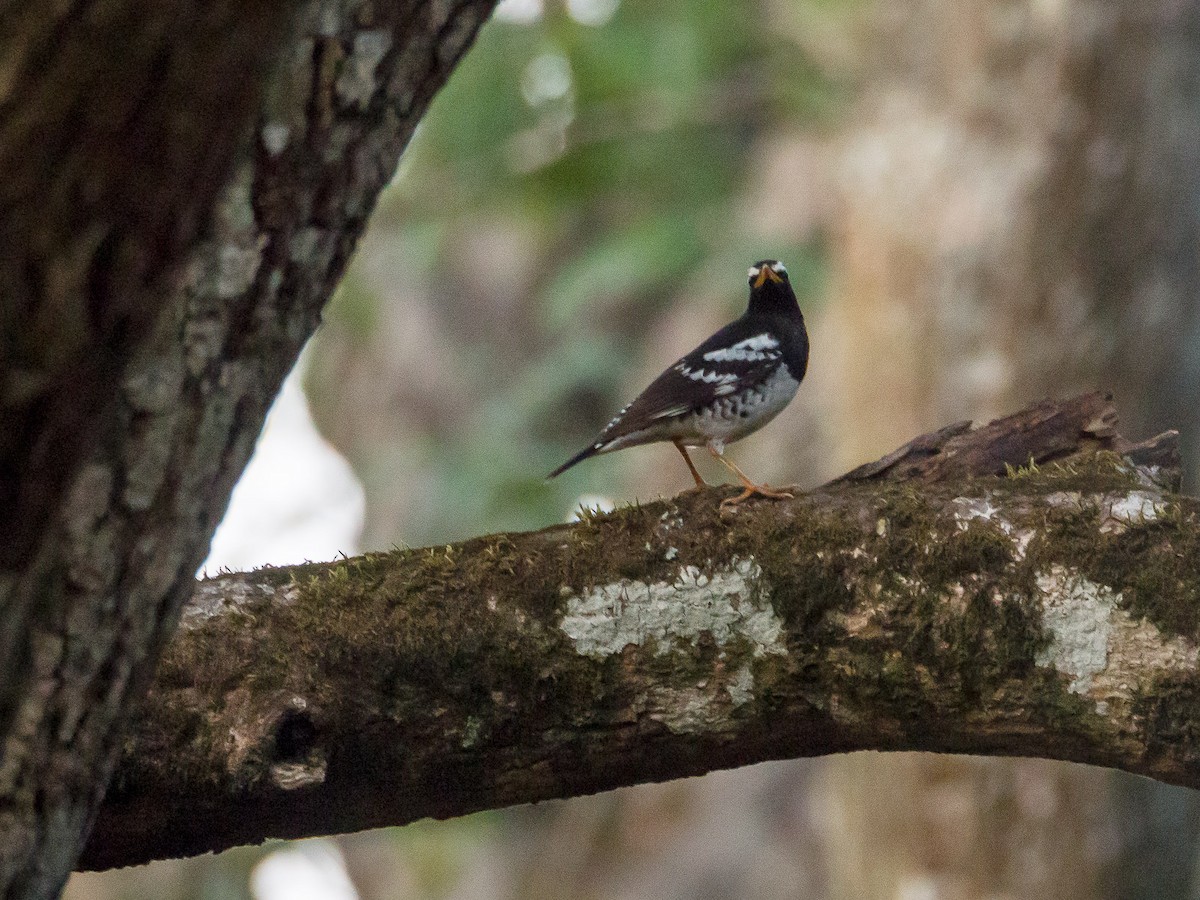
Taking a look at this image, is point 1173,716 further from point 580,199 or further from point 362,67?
point 580,199

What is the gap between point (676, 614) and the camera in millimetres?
2965

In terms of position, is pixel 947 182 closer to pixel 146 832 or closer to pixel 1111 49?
pixel 1111 49

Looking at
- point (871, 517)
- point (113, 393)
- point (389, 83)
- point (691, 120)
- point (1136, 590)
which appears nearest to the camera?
point (113, 393)

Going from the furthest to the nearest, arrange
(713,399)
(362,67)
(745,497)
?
1. (713,399)
2. (745,497)
3. (362,67)


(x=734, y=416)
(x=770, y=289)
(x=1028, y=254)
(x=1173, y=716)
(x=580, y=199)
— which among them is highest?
(x=580, y=199)

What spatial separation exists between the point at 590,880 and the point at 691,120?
6797 mm

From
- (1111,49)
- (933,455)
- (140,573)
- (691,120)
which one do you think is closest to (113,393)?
(140,573)

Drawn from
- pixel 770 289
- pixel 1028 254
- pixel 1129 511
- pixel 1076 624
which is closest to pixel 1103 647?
pixel 1076 624

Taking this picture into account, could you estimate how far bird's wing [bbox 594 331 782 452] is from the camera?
4.98 metres

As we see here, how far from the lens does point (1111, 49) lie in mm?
7641

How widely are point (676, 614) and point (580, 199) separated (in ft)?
28.5

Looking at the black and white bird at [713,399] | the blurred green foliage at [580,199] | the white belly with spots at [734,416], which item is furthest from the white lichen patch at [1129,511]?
the blurred green foliage at [580,199]

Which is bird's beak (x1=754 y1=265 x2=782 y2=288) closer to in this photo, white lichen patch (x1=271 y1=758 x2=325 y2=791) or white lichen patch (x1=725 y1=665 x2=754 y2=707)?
white lichen patch (x1=725 y1=665 x2=754 y2=707)

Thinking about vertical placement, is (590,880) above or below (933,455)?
above
